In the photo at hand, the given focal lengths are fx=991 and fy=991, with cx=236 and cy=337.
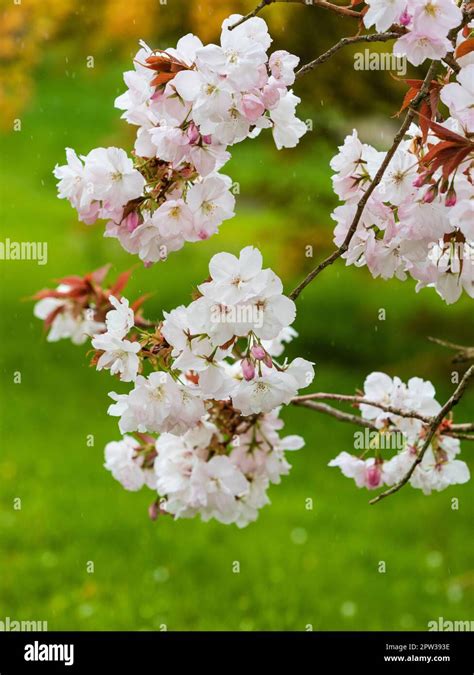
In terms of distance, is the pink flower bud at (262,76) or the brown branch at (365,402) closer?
the pink flower bud at (262,76)

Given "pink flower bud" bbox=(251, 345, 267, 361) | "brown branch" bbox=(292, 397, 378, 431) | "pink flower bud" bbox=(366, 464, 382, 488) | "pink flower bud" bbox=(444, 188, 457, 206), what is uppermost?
"pink flower bud" bbox=(444, 188, 457, 206)

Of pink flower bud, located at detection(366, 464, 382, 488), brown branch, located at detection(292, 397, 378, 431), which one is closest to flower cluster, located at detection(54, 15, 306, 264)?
brown branch, located at detection(292, 397, 378, 431)

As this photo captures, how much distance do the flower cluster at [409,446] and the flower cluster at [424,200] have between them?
46 cm

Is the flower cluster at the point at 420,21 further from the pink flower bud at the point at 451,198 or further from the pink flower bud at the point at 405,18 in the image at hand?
the pink flower bud at the point at 451,198

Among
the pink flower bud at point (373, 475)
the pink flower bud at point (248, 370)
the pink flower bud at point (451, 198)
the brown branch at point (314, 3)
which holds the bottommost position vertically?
the pink flower bud at point (373, 475)

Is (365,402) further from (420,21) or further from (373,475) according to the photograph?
(420,21)

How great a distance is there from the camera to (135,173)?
4.83 ft

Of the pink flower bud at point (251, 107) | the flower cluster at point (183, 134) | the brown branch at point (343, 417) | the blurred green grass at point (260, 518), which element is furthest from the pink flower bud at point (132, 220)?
the blurred green grass at point (260, 518)

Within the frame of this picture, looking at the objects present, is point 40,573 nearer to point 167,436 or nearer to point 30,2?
point 167,436

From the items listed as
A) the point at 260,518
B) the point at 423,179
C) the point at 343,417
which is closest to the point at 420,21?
the point at 423,179

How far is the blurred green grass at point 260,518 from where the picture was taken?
4.25 metres

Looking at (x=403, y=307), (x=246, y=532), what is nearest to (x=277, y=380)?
(x=246, y=532)

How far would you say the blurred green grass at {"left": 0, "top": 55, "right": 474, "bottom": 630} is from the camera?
425cm

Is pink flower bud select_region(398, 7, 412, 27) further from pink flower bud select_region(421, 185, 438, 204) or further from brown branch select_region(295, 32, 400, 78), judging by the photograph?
pink flower bud select_region(421, 185, 438, 204)
